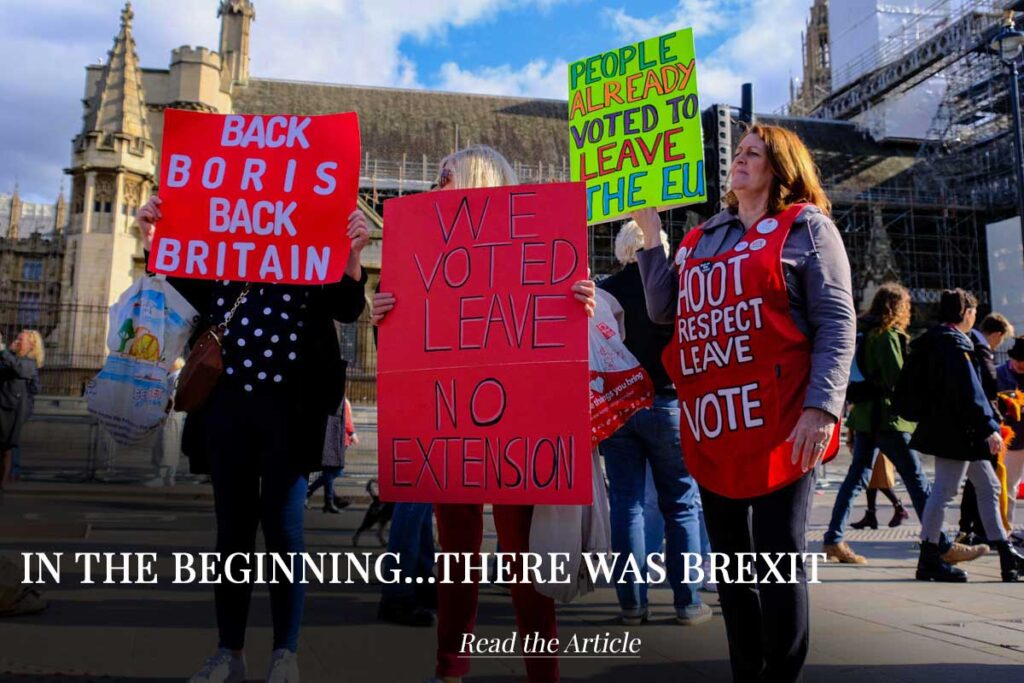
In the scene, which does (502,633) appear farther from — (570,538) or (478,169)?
(478,169)

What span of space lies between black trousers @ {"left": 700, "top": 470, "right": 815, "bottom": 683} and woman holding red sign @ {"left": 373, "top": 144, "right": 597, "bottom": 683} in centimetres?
59

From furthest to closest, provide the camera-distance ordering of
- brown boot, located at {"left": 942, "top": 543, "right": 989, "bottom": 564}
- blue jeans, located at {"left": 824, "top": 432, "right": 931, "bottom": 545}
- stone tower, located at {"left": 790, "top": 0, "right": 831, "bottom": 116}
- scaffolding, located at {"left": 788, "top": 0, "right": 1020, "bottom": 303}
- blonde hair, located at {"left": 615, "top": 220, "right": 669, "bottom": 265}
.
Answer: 1. stone tower, located at {"left": 790, "top": 0, "right": 831, "bottom": 116}
2. scaffolding, located at {"left": 788, "top": 0, "right": 1020, "bottom": 303}
3. blue jeans, located at {"left": 824, "top": 432, "right": 931, "bottom": 545}
4. brown boot, located at {"left": 942, "top": 543, "right": 989, "bottom": 564}
5. blonde hair, located at {"left": 615, "top": 220, "right": 669, "bottom": 265}

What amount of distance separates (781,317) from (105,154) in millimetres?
34316

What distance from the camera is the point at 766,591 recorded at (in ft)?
8.18

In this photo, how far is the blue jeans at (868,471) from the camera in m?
6.08

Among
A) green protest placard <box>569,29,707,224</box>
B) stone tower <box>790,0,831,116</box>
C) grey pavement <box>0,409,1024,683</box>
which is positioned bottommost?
grey pavement <box>0,409,1024,683</box>

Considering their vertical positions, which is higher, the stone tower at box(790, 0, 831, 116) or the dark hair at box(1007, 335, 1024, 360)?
the stone tower at box(790, 0, 831, 116)

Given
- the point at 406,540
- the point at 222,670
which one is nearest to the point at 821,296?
the point at 222,670

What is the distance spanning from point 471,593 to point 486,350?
0.85 m

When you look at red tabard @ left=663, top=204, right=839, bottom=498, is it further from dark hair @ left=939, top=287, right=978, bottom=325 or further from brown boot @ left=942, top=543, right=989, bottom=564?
brown boot @ left=942, top=543, right=989, bottom=564

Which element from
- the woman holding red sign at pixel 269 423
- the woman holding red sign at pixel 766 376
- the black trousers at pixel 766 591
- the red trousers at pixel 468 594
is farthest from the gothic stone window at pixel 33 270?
the black trousers at pixel 766 591

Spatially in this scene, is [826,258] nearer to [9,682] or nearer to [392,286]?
[392,286]

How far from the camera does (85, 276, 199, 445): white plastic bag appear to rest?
317 centimetres

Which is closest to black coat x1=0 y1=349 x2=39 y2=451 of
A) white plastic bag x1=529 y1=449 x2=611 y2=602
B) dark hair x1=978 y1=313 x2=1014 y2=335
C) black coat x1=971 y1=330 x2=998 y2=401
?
white plastic bag x1=529 y1=449 x2=611 y2=602
